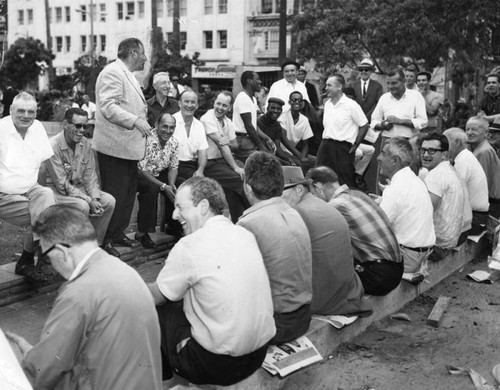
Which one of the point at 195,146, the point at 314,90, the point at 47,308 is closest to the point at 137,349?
the point at 47,308

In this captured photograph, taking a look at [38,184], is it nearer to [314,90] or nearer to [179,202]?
[179,202]

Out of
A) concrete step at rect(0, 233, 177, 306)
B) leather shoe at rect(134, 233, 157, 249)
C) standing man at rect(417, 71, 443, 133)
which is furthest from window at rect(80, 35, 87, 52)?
concrete step at rect(0, 233, 177, 306)

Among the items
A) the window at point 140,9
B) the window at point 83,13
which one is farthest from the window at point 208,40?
the window at point 83,13

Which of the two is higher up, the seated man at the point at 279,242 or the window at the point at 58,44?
the window at the point at 58,44

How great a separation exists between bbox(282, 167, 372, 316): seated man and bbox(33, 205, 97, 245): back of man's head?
7.44 feet

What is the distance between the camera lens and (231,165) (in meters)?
8.07

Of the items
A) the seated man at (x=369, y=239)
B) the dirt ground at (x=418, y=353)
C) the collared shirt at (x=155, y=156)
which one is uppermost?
the collared shirt at (x=155, y=156)

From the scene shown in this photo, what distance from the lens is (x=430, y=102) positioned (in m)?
10.4

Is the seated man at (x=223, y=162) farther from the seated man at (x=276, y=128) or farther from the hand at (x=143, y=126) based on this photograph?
the hand at (x=143, y=126)

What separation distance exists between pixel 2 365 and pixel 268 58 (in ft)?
170

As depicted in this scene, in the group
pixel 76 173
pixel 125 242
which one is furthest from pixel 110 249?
pixel 76 173

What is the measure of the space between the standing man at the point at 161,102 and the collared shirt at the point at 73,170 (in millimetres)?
1578

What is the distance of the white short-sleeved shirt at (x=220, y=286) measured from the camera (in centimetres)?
370

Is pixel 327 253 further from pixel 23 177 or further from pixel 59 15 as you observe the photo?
pixel 59 15
